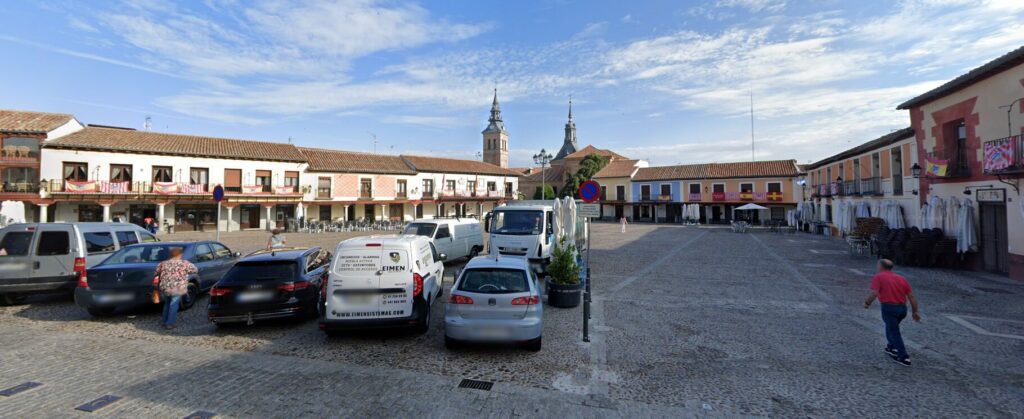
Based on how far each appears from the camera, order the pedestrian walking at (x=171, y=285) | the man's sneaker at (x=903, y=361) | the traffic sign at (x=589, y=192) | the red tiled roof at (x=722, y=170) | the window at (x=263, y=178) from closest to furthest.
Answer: the man's sneaker at (x=903, y=361)
the pedestrian walking at (x=171, y=285)
the traffic sign at (x=589, y=192)
the window at (x=263, y=178)
the red tiled roof at (x=722, y=170)

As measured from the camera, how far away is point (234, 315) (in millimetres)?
6656

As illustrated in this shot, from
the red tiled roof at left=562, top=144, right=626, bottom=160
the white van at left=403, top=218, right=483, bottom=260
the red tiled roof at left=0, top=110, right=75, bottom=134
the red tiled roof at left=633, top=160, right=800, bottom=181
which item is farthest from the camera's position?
the red tiled roof at left=562, top=144, right=626, bottom=160

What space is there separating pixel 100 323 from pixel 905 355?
12922 mm

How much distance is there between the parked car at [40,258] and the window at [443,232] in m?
8.48

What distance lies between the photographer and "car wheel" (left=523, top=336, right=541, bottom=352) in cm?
596

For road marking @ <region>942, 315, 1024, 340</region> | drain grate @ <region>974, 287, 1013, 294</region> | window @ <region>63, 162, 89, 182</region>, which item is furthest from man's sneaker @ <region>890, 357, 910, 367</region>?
window @ <region>63, 162, 89, 182</region>

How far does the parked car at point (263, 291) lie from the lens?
6629 mm

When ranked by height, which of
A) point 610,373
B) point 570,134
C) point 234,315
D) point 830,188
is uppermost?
point 570,134

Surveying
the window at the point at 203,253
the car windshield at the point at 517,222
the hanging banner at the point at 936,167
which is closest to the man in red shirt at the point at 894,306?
the car windshield at the point at 517,222

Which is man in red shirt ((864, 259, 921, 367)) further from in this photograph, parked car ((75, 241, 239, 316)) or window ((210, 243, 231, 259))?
window ((210, 243, 231, 259))

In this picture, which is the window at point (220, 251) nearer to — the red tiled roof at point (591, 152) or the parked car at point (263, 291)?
the parked car at point (263, 291)

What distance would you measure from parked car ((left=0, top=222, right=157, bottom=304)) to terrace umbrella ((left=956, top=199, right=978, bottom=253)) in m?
22.7

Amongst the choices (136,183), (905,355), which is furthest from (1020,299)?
(136,183)

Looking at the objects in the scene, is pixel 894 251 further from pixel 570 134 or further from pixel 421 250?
pixel 570 134
